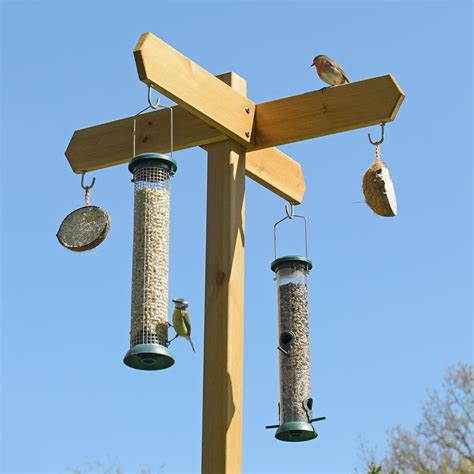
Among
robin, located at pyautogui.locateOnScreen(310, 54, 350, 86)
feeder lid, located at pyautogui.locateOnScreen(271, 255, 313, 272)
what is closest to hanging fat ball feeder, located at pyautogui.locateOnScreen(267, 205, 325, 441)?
feeder lid, located at pyautogui.locateOnScreen(271, 255, 313, 272)

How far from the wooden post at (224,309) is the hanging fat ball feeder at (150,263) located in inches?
10.9

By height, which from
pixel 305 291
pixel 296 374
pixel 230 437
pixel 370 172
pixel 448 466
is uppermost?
pixel 448 466

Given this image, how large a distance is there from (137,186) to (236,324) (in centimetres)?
75

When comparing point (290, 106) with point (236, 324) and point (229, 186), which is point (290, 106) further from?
point (236, 324)

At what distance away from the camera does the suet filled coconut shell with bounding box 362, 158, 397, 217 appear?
5.64 m

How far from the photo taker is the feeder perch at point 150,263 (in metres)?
4.96

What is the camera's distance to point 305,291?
5867mm

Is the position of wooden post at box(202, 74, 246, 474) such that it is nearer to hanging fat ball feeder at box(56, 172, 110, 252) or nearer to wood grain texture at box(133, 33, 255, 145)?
wood grain texture at box(133, 33, 255, 145)

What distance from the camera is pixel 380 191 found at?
5633 mm

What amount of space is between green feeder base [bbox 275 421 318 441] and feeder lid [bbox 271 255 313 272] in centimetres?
83

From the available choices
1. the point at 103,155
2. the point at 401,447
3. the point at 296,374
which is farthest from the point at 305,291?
the point at 401,447

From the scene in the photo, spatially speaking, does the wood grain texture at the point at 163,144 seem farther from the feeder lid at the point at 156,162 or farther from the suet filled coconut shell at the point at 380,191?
the suet filled coconut shell at the point at 380,191

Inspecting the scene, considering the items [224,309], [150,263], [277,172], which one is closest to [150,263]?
[150,263]

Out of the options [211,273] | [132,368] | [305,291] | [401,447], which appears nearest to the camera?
[132,368]
